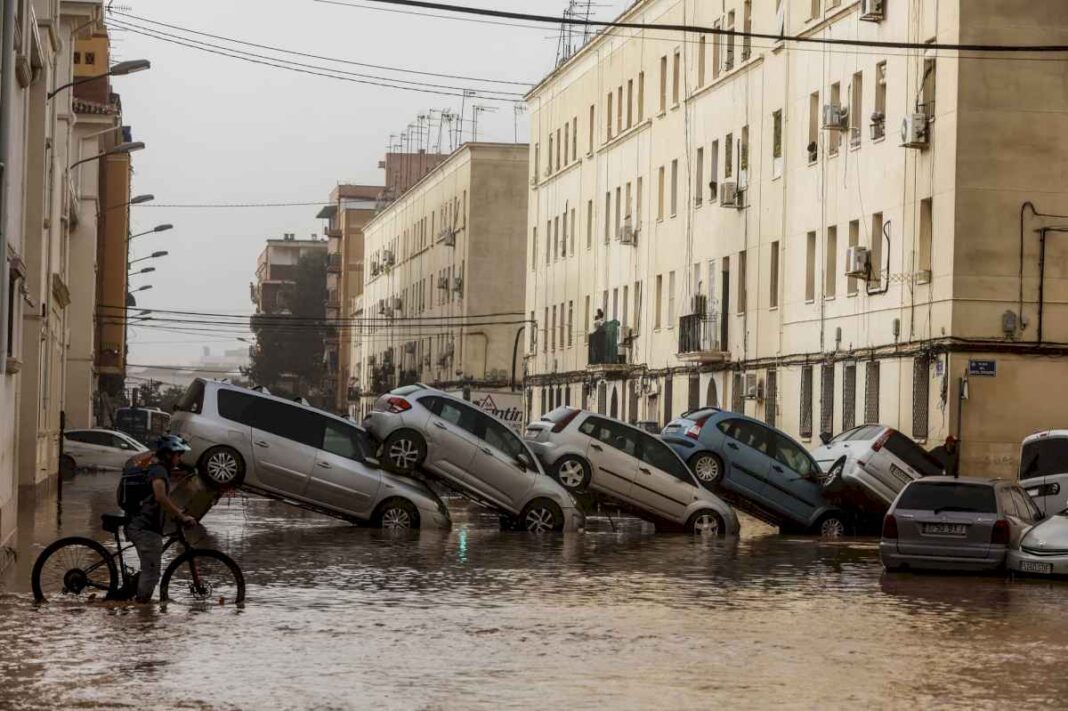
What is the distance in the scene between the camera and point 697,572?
2462 cm

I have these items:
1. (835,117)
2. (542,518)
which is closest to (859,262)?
(835,117)

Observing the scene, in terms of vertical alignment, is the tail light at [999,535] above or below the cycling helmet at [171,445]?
below

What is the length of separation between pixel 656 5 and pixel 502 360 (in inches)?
1262

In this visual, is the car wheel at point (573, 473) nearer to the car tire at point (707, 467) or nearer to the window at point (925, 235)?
the car tire at point (707, 467)

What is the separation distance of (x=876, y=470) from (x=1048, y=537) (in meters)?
10.2

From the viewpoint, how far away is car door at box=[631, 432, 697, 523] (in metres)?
33.2

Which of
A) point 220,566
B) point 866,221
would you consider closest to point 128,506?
point 220,566

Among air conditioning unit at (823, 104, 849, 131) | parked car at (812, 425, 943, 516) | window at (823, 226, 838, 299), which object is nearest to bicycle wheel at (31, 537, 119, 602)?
parked car at (812, 425, 943, 516)

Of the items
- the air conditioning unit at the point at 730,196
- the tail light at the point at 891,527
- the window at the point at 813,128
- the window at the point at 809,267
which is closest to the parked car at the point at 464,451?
the tail light at the point at 891,527

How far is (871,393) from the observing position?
44.0 meters

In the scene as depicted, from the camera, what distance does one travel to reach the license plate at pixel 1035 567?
2462 cm

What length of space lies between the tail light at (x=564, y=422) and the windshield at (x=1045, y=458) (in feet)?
25.0

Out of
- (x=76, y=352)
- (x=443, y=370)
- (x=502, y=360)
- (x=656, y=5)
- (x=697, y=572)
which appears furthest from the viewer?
(x=443, y=370)

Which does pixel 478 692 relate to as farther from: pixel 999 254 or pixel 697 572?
pixel 999 254
